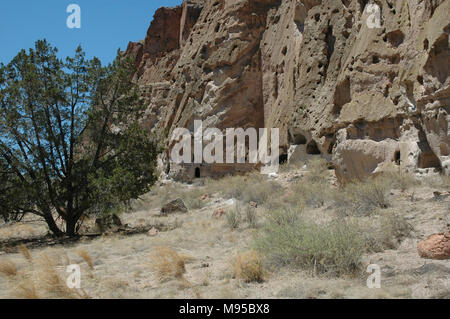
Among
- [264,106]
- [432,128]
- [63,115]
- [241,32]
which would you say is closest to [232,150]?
[264,106]

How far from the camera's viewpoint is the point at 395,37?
11.7 m

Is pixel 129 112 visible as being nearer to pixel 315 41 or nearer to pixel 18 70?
pixel 18 70

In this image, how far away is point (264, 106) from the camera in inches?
916

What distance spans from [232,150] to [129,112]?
434 inches

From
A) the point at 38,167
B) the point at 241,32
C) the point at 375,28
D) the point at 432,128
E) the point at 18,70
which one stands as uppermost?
the point at 241,32

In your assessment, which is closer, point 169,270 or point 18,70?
point 169,270

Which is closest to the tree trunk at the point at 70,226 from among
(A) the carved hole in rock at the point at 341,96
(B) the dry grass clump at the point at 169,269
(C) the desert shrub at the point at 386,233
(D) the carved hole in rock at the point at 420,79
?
(B) the dry grass clump at the point at 169,269

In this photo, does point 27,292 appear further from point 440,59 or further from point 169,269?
point 440,59

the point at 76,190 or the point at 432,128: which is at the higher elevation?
the point at 432,128

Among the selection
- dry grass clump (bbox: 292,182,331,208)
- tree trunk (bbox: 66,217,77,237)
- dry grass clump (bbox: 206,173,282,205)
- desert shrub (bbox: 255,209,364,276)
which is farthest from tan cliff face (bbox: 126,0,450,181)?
tree trunk (bbox: 66,217,77,237)

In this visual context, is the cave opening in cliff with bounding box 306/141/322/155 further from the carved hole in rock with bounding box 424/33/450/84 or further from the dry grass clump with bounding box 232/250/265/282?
the dry grass clump with bounding box 232/250/265/282

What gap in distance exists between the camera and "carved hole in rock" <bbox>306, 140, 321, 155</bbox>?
1657 cm

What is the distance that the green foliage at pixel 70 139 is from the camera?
1125 cm

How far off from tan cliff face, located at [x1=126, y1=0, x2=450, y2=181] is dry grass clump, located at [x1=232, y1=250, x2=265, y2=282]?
18.9 feet
